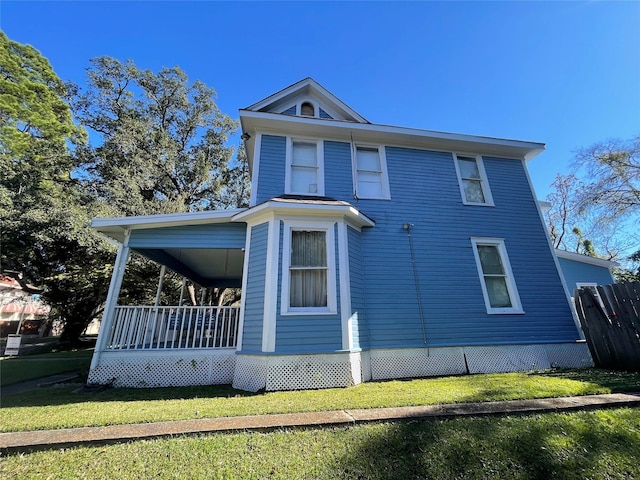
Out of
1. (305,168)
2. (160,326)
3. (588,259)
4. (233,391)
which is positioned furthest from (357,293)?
(588,259)

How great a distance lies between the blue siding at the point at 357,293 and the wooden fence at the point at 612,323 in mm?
5492

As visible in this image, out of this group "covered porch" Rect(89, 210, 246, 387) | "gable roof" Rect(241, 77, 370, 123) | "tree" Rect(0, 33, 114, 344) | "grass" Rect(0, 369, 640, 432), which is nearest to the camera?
"grass" Rect(0, 369, 640, 432)

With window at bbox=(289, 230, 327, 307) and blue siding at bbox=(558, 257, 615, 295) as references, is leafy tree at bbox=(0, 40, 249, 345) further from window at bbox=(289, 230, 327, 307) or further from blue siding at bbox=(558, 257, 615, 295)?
blue siding at bbox=(558, 257, 615, 295)

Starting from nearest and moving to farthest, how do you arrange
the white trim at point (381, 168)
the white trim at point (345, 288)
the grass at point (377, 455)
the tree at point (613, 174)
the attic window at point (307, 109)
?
the grass at point (377, 455) → the white trim at point (345, 288) → the white trim at point (381, 168) → the attic window at point (307, 109) → the tree at point (613, 174)

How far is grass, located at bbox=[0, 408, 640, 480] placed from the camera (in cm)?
248

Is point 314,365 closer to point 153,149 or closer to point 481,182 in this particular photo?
point 481,182

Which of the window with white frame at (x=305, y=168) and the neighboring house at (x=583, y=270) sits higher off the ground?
the window with white frame at (x=305, y=168)

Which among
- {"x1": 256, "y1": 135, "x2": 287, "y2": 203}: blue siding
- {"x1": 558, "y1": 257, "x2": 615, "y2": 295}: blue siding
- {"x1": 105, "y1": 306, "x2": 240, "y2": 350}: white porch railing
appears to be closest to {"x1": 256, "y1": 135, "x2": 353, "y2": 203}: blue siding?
{"x1": 256, "y1": 135, "x2": 287, "y2": 203}: blue siding

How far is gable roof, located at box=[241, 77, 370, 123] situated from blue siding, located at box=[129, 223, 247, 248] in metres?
3.87

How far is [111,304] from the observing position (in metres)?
6.22

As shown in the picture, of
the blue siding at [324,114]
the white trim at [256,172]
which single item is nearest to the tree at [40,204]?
the white trim at [256,172]

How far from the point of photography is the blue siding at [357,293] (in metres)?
6.07

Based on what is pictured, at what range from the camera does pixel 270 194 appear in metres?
7.35

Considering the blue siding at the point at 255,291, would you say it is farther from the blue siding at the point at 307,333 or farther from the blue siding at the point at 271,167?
the blue siding at the point at 271,167
